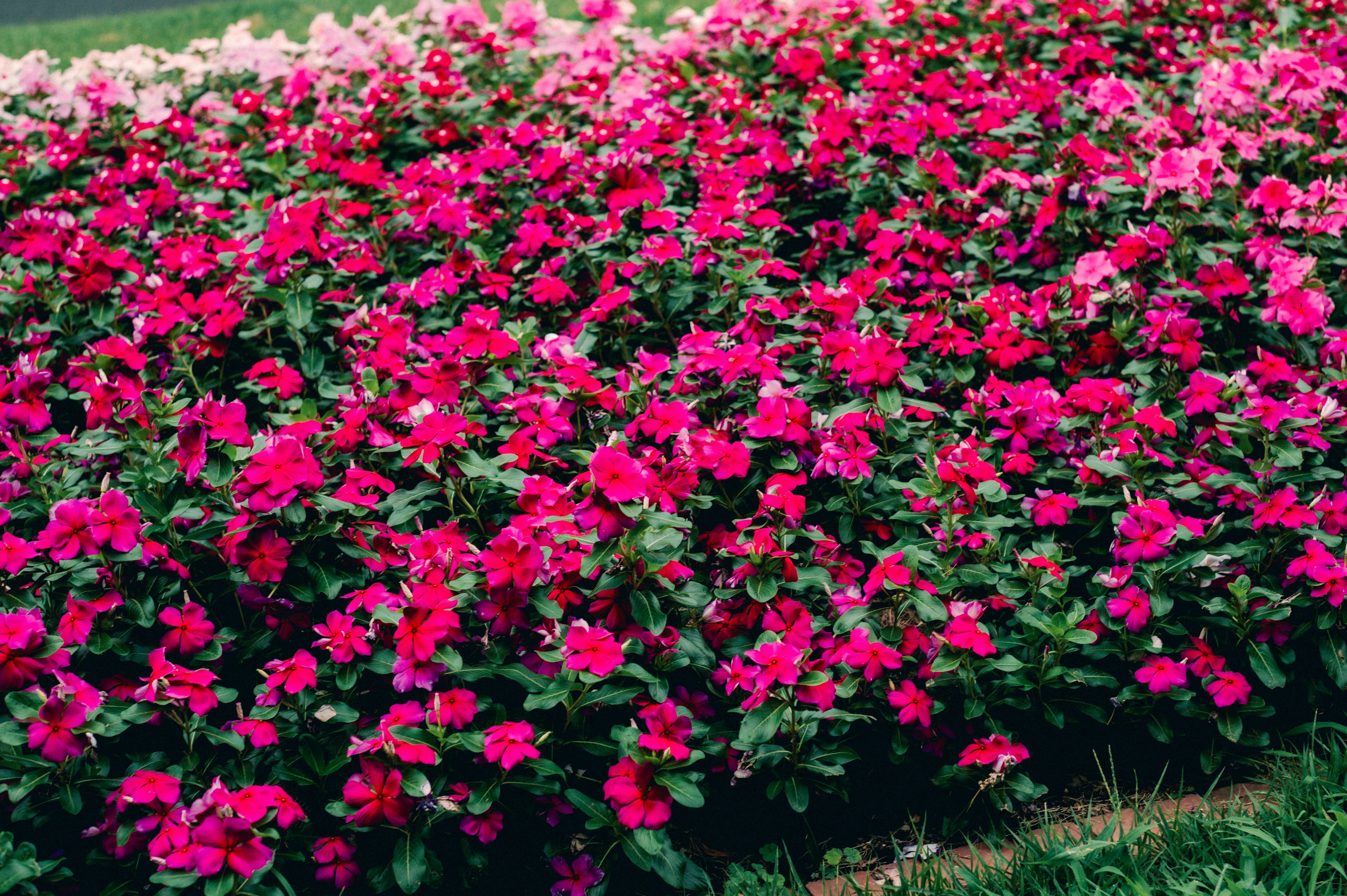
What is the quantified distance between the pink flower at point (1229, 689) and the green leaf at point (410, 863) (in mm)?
1528

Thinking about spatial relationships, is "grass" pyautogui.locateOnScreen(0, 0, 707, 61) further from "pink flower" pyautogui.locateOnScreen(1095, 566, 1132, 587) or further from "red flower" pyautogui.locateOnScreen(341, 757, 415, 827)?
"red flower" pyautogui.locateOnScreen(341, 757, 415, 827)

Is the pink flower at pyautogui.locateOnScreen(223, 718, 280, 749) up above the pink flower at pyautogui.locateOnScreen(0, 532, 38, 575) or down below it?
below

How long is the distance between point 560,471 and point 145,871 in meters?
1.11

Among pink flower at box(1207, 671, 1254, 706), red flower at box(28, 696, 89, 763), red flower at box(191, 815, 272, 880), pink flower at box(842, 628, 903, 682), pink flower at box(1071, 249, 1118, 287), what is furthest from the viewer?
pink flower at box(1071, 249, 1118, 287)

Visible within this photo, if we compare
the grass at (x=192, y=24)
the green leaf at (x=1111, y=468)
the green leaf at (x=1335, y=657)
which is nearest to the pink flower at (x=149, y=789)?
the green leaf at (x=1111, y=468)

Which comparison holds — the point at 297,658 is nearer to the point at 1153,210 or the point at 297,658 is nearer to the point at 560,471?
the point at 560,471

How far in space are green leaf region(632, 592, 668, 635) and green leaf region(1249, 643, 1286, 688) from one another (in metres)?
1.19

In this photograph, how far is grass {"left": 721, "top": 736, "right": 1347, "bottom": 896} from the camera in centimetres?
176

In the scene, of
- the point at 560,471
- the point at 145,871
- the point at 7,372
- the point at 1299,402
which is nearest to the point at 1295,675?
the point at 1299,402

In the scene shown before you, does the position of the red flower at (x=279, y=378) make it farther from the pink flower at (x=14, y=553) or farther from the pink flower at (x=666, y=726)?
the pink flower at (x=666, y=726)

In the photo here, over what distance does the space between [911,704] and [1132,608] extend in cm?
48

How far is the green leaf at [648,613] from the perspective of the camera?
1.88 meters

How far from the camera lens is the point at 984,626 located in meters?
2.08

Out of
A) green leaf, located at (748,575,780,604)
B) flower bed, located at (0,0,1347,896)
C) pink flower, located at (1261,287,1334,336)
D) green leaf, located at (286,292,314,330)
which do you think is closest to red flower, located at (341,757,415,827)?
flower bed, located at (0,0,1347,896)
